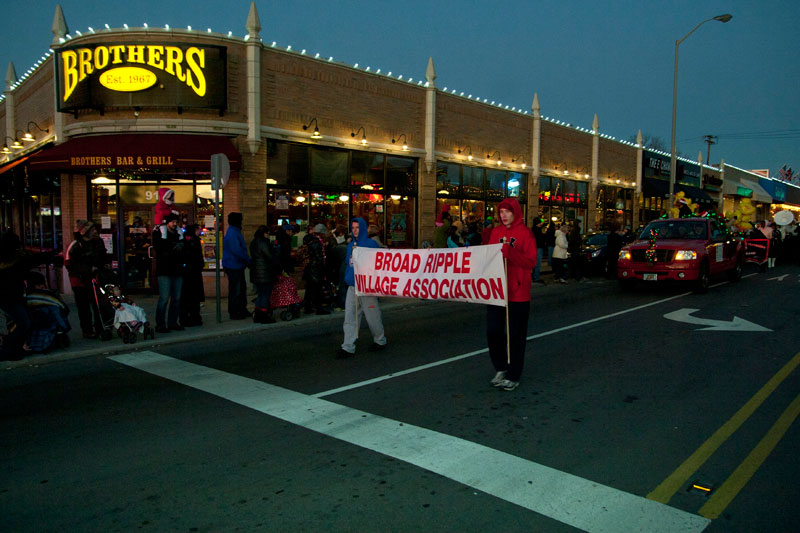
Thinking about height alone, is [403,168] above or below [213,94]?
below

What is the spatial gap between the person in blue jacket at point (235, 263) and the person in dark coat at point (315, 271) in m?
1.18

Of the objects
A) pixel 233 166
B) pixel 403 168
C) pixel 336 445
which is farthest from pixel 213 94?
pixel 336 445

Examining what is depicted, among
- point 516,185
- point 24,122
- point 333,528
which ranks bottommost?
point 333,528

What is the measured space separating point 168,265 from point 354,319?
12.0 feet

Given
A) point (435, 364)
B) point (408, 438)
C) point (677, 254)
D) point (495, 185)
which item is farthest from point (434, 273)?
point (495, 185)

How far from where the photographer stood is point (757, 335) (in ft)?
29.7

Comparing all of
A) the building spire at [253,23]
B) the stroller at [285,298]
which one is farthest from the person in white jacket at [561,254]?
the building spire at [253,23]

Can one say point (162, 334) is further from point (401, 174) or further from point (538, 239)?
point (538, 239)

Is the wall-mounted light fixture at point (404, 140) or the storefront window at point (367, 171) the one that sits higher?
the wall-mounted light fixture at point (404, 140)

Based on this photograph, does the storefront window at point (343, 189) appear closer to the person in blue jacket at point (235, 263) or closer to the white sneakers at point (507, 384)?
the person in blue jacket at point (235, 263)

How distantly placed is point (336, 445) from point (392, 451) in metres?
0.48

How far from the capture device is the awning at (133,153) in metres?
13.1

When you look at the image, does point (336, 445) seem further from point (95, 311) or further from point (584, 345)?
point (95, 311)

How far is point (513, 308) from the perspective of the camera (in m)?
6.24
